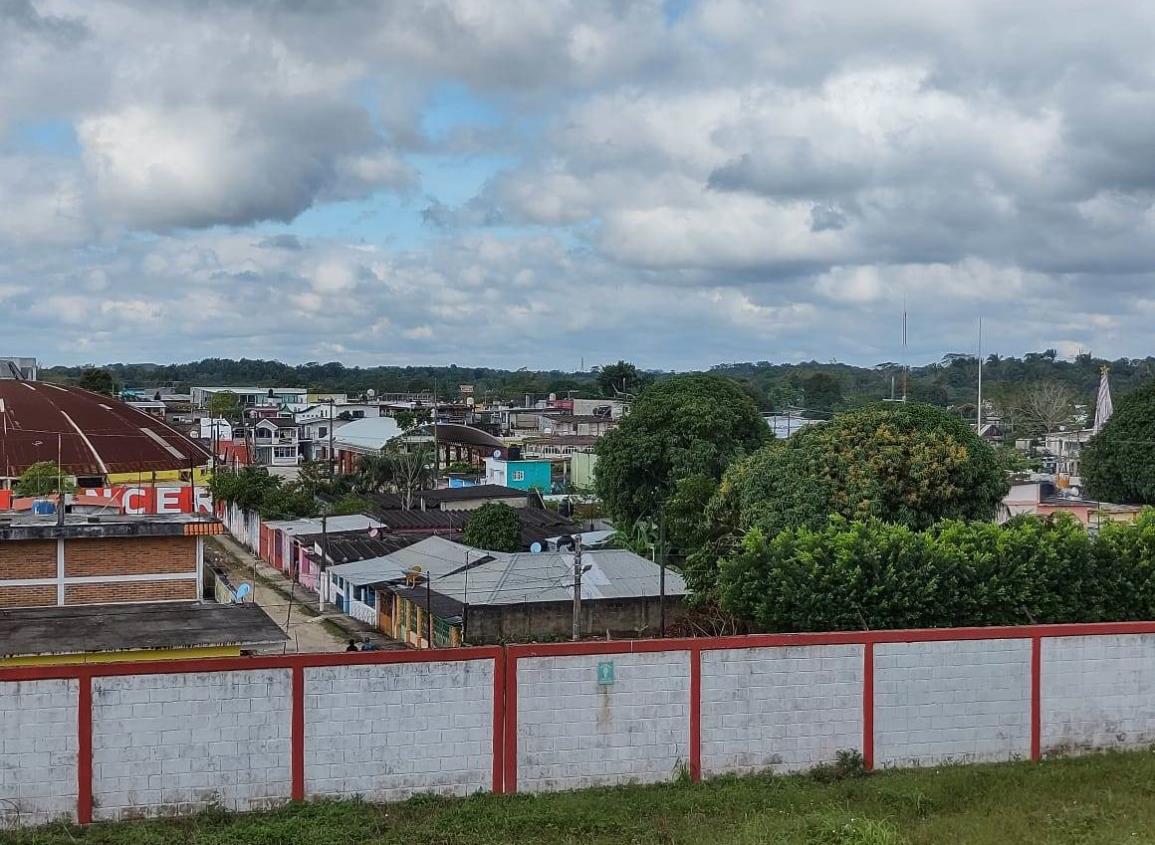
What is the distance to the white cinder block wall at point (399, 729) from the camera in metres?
12.3

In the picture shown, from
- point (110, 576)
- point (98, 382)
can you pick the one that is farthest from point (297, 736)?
point (98, 382)

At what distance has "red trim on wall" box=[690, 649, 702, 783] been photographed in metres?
13.2

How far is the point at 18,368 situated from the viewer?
70.9 m

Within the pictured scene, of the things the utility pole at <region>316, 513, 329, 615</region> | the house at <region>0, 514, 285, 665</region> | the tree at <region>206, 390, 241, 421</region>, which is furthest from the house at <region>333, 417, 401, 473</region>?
the house at <region>0, 514, 285, 665</region>

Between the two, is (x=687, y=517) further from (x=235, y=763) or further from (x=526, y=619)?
(x=235, y=763)

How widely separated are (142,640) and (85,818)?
3.97 meters

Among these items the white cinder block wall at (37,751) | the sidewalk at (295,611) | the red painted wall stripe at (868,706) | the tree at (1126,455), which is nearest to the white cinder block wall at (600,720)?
the red painted wall stripe at (868,706)

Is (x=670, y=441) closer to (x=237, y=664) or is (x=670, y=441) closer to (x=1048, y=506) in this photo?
(x=1048, y=506)

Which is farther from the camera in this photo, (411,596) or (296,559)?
(296,559)

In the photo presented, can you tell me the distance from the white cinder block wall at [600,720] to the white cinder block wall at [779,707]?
38 centimetres

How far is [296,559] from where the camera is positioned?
38094mm

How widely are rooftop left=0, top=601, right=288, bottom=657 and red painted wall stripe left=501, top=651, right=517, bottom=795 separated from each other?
4346mm

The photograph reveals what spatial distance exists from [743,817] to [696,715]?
1.64 metres

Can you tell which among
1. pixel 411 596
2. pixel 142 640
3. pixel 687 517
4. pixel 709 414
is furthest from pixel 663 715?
pixel 709 414
